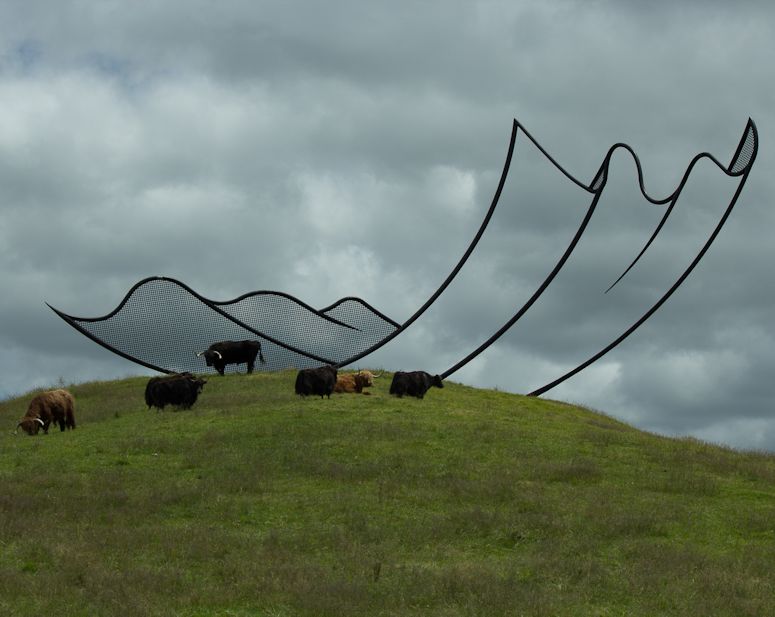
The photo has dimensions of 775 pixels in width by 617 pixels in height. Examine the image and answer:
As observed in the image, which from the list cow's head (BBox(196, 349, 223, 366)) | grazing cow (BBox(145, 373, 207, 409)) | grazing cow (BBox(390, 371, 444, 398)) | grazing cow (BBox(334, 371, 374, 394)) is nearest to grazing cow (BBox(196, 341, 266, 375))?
A: cow's head (BBox(196, 349, 223, 366))

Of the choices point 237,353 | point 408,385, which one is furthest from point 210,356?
point 408,385

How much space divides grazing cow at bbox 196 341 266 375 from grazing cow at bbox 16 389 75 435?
12636 millimetres

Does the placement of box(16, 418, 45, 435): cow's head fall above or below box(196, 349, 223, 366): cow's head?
below

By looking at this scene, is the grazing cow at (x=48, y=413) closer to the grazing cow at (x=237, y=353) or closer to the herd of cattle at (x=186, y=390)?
the herd of cattle at (x=186, y=390)

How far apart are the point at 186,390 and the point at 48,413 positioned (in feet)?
12.1

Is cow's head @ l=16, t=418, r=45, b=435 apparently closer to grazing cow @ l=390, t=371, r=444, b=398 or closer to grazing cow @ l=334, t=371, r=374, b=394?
grazing cow @ l=334, t=371, r=374, b=394

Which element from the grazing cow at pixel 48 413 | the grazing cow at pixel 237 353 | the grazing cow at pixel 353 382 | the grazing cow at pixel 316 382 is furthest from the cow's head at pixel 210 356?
→ the grazing cow at pixel 48 413

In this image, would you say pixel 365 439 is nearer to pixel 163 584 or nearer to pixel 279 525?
pixel 279 525

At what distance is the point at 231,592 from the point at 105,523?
466 centimetres

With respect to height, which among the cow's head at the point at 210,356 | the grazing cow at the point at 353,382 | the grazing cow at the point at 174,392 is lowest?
the grazing cow at the point at 174,392

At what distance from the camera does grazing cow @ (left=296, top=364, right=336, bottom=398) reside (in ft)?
105

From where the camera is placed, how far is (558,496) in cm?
2111

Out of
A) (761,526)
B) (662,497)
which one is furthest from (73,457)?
(761,526)

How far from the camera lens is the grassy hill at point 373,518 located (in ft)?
48.9
